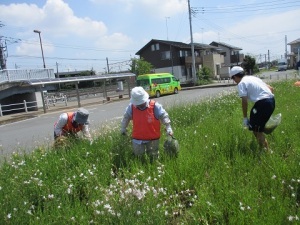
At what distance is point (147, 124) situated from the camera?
183 inches

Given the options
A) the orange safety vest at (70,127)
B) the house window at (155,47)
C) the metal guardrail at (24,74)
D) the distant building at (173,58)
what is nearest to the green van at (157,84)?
the metal guardrail at (24,74)

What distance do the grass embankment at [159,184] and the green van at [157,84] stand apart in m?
22.2

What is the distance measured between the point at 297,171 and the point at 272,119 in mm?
1721

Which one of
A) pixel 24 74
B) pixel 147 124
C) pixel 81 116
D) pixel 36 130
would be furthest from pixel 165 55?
pixel 147 124

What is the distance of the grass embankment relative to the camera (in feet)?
9.28

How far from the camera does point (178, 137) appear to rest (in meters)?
5.92

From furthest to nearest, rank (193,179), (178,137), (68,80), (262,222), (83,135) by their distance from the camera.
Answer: (68,80), (178,137), (83,135), (193,179), (262,222)

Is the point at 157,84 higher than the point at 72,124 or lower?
lower

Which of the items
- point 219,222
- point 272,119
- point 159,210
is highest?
point 272,119

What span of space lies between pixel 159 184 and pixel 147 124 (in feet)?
4.19

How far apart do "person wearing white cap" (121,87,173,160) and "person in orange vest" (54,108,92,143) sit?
105 cm

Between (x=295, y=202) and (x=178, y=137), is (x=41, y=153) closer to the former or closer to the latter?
(x=178, y=137)

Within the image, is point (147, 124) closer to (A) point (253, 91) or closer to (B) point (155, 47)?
(A) point (253, 91)

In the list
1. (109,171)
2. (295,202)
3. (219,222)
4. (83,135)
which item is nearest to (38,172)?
(109,171)
